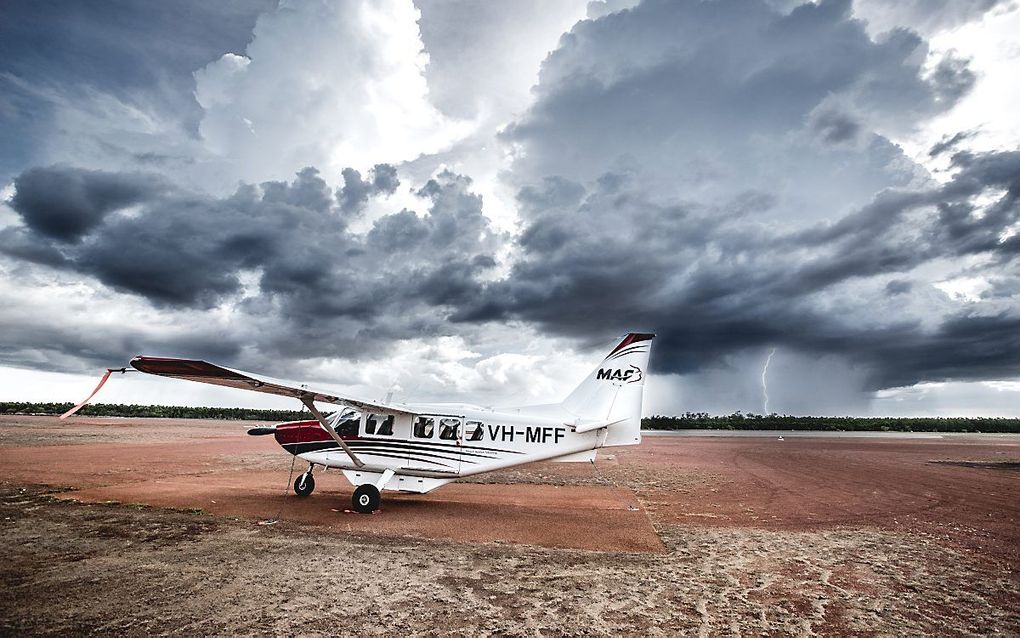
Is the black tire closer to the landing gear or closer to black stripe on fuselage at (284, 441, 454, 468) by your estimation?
the landing gear

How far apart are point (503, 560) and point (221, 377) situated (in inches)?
240

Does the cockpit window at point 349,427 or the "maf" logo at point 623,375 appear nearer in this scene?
the cockpit window at point 349,427

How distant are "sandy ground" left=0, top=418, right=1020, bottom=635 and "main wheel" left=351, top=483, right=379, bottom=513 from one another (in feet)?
1.74

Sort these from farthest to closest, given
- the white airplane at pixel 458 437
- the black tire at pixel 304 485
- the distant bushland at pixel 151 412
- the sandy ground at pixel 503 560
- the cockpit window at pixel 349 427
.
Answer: the distant bushland at pixel 151 412 → the black tire at pixel 304 485 → the cockpit window at pixel 349 427 → the white airplane at pixel 458 437 → the sandy ground at pixel 503 560

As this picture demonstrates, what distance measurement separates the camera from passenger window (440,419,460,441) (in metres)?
13.5

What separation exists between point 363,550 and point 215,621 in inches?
132

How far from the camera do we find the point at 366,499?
12562 mm

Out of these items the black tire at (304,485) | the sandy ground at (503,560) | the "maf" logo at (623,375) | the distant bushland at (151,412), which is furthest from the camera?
the distant bushland at (151,412)

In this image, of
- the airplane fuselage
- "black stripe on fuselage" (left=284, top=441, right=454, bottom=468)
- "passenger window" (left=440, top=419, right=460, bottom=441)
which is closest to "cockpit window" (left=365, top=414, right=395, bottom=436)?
the airplane fuselage

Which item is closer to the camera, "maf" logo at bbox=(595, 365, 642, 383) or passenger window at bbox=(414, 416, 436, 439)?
passenger window at bbox=(414, 416, 436, 439)

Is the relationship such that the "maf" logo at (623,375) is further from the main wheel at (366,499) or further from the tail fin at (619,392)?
the main wheel at (366,499)

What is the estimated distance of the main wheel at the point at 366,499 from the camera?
1252cm

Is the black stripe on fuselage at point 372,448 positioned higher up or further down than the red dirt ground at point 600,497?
higher up

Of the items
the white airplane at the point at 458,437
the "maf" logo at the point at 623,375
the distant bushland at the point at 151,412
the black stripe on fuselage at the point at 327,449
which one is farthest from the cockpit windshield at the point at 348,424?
the distant bushland at the point at 151,412
